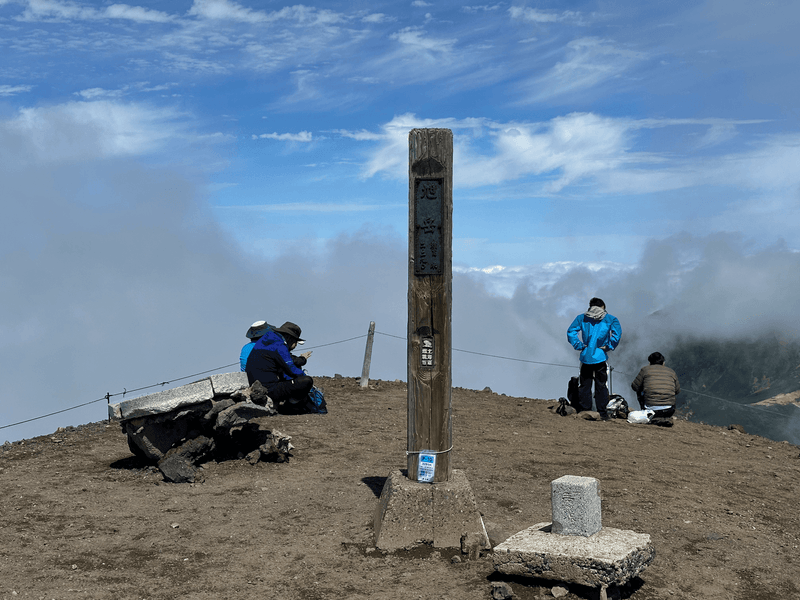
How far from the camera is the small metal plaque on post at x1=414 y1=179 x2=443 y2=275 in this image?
17.8 ft

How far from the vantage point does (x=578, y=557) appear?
4.34 m

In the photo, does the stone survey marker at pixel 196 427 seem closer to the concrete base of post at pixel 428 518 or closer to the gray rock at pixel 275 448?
the gray rock at pixel 275 448

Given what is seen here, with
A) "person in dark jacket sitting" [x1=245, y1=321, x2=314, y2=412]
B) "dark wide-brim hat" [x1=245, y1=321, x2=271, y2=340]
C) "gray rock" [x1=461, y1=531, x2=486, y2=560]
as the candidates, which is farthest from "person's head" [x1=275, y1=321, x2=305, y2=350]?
"gray rock" [x1=461, y1=531, x2=486, y2=560]

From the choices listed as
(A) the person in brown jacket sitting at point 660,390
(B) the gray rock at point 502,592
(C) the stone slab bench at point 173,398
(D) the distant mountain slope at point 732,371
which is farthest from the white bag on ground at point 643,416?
(D) the distant mountain slope at point 732,371

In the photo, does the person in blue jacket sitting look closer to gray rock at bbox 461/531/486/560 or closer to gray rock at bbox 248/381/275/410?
gray rock at bbox 248/381/275/410

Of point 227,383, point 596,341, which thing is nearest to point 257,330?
point 227,383

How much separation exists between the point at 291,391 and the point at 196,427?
224 centimetres

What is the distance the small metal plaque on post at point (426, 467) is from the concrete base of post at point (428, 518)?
78 mm

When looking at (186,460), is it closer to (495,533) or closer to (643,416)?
(495,533)

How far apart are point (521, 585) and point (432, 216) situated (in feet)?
9.32

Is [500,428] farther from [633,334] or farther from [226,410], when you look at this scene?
[633,334]

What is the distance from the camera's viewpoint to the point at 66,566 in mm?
5141

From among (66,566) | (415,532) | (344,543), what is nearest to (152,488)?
(66,566)

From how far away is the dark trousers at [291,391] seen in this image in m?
9.66
